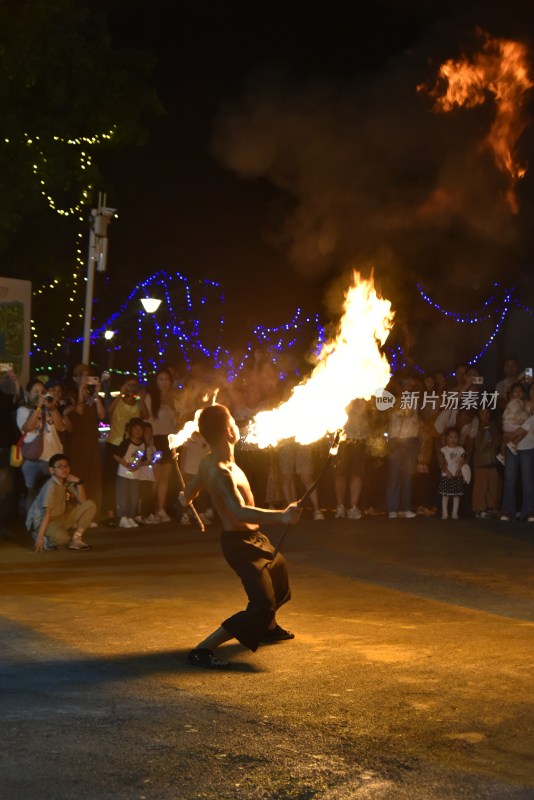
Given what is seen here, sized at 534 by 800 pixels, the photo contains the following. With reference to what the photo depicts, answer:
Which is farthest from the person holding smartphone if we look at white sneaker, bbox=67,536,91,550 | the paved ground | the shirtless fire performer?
the shirtless fire performer

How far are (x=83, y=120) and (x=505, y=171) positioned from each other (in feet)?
24.5

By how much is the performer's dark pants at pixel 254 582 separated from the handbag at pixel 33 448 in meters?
6.05

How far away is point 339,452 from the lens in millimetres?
15281

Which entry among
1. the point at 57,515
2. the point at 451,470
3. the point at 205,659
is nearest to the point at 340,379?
the point at 205,659

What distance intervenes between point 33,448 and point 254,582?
21.0 feet

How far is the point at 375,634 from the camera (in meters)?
8.02

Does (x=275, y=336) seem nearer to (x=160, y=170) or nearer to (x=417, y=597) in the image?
(x=160, y=170)

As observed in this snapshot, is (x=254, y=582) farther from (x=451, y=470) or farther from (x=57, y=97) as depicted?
(x=57, y=97)

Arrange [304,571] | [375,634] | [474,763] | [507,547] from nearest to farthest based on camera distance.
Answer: [474,763], [375,634], [304,571], [507,547]

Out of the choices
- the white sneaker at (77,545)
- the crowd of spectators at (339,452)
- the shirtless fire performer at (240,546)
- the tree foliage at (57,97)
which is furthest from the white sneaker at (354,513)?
the shirtless fire performer at (240,546)

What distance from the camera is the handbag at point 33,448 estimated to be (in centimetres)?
1327

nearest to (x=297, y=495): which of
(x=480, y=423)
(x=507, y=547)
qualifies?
(x=480, y=423)

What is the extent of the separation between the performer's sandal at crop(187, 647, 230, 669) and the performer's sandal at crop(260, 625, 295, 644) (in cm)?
61

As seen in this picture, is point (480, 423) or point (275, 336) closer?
point (480, 423)
